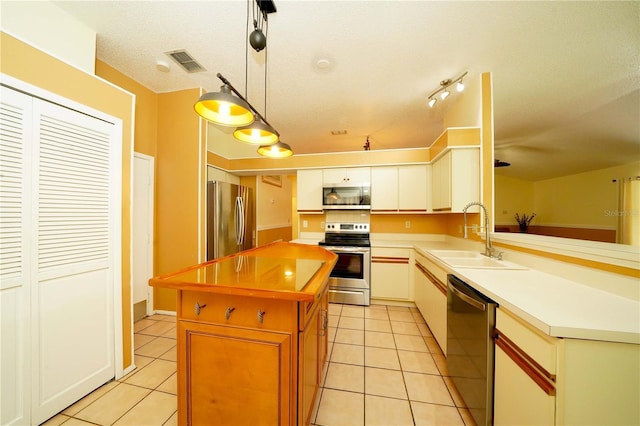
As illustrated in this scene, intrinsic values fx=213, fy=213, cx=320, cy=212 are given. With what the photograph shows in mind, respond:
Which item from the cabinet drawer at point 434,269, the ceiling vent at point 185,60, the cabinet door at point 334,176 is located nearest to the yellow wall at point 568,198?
the cabinet drawer at point 434,269

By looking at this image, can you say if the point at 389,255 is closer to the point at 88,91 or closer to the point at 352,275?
the point at 352,275

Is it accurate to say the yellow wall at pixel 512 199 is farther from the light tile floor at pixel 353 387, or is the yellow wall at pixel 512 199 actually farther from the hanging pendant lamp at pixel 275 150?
the hanging pendant lamp at pixel 275 150

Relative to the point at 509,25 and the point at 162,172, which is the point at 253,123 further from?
the point at 509,25

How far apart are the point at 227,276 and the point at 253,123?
1.15 metres

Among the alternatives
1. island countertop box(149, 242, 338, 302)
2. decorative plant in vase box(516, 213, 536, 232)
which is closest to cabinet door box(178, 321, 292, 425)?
island countertop box(149, 242, 338, 302)

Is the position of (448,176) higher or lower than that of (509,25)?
lower

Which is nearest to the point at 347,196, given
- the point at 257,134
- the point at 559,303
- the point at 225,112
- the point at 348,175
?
the point at 348,175

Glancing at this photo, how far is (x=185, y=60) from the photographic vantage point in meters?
2.27

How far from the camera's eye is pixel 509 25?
5.66 ft

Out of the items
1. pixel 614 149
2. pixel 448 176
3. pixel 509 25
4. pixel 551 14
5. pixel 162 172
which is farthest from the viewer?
pixel 614 149

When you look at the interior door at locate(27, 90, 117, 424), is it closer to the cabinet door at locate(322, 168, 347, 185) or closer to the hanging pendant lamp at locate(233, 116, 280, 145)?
the hanging pendant lamp at locate(233, 116, 280, 145)

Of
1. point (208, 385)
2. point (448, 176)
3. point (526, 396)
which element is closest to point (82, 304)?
point (208, 385)

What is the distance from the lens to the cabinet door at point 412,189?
3.37 m

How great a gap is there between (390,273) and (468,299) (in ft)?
6.20
